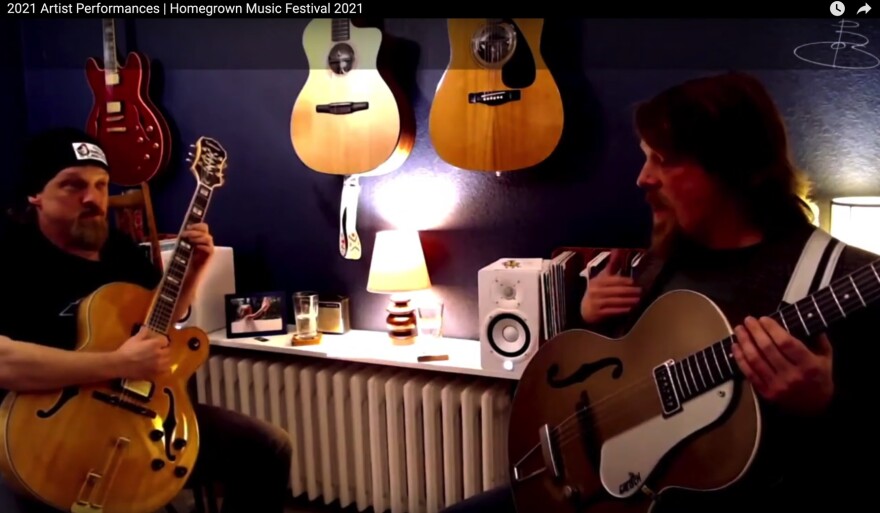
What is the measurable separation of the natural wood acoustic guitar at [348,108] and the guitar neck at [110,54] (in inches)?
31.4

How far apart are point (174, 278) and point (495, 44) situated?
101 centimetres

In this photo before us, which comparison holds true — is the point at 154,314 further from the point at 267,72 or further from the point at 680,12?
the point at 680,12

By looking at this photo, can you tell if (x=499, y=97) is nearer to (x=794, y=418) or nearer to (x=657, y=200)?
(x=657, y=200)

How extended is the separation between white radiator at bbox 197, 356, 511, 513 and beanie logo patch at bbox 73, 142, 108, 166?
90 centimetres

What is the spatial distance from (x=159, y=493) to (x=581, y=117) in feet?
4.63

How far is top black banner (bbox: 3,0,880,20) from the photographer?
4.33 feet

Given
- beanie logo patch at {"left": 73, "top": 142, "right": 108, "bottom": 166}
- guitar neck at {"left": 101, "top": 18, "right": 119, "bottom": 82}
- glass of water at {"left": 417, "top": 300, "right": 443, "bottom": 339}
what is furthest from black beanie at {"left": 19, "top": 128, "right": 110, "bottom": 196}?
glass of water at {"left": 417, "top": 300, "right": 443, "bottom": 339}

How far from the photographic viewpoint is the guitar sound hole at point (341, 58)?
2.03m

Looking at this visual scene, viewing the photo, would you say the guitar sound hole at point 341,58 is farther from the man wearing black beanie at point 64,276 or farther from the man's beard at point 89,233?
the man's beard at point 89,233

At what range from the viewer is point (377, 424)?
214cm

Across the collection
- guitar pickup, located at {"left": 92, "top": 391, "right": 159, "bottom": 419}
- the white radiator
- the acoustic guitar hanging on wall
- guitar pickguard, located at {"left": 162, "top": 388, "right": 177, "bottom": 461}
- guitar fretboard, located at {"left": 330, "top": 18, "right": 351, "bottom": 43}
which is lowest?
the white radiator

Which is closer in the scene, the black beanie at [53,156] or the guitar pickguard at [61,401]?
the guitar pickguard at [61,401]

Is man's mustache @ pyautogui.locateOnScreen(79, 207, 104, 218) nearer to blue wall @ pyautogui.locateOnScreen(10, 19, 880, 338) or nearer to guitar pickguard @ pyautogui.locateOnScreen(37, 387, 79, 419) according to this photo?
guitar pickguard @ pyautogui.locateOnScreen(37, 387, 79, 419)

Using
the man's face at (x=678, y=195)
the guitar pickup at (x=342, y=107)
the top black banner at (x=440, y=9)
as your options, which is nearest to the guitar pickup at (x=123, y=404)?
the top black banner at (x=440, y=9)
